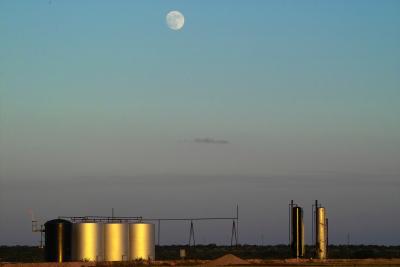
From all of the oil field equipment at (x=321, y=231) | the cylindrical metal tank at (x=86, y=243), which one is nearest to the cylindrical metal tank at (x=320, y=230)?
the oil field equipment at (x=321, y=231)

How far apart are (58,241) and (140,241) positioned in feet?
25.0

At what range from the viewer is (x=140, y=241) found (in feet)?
268

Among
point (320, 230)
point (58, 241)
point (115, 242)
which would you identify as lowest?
point (115, 242)

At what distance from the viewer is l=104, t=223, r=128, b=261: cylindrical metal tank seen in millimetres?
79562

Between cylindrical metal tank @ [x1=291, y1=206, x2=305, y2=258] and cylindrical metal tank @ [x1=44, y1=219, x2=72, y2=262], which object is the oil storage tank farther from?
cylindrical metal tank @ [x1=44, y1=219, x2=72, y2=262]

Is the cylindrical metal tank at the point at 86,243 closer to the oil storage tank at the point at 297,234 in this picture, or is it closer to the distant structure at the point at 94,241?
the distant structure at the point at 94,241

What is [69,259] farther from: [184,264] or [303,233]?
[303,233]

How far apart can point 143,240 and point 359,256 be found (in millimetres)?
31175

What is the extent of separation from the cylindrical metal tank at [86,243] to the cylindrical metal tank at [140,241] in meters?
3.33

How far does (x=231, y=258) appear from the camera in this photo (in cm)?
8588

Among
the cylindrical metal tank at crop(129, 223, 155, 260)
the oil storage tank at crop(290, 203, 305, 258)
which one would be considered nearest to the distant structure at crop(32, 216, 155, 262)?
the cylindrical metal tank at crop(129, 223, 155, 260)

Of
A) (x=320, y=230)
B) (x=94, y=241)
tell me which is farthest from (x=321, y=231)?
(x=94, y=241)

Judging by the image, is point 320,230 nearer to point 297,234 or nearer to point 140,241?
point 297,234

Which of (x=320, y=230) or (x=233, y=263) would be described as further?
(x=320, y=230)
